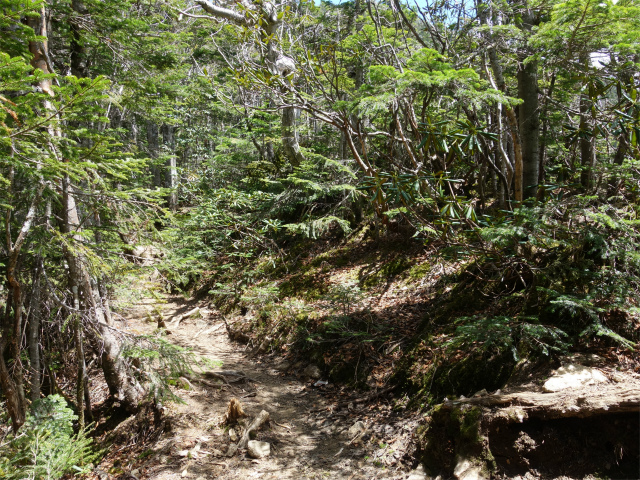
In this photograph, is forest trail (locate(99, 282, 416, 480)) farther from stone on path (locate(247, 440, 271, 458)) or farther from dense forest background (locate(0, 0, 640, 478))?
dense forest background (locate(0, 0, 640, 478))

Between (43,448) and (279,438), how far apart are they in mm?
2539

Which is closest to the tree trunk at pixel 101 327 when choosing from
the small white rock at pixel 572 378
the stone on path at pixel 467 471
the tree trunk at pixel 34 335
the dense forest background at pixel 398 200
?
the dense forest background at pixel 398 200

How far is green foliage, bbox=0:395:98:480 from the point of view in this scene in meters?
3.29

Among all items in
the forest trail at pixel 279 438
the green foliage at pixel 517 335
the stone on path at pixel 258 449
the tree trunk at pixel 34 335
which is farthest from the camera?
the stone on path at pixel 258 449

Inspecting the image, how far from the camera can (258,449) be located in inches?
175

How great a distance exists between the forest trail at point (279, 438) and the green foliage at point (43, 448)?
1.09 m

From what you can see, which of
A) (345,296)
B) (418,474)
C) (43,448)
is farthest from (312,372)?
(43,448)

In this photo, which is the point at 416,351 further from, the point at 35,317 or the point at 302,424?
the point at 35,317

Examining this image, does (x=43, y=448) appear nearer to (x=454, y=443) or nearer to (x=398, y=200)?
(x=454, y=443)

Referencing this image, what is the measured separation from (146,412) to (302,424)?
8.02 feet

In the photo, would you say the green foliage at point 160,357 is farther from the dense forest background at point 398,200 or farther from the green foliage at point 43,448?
the green foliage at point 43,448

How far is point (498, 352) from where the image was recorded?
413 centimetres

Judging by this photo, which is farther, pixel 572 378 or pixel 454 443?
pixel 454 443

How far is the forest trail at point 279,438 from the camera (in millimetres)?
4027
